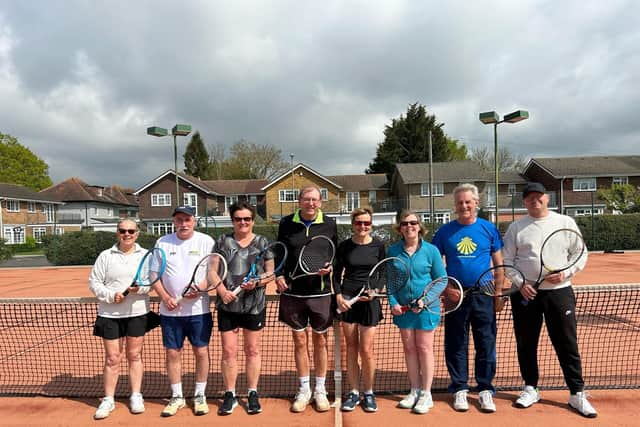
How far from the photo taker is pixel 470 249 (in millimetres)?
3525

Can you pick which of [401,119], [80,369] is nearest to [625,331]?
[80,369]

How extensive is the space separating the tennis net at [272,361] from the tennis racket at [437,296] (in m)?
1.03

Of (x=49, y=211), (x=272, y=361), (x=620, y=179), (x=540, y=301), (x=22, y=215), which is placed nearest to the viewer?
(x=540, y=301)

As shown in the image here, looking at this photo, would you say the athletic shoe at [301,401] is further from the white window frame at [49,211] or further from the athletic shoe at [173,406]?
the white window frame at [49,211]

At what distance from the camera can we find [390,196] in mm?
43594

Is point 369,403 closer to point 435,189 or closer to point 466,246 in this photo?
point 466,246

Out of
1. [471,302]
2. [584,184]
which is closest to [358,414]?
[471,302]

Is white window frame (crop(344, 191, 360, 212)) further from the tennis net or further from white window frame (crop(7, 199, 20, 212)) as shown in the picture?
the tennis net

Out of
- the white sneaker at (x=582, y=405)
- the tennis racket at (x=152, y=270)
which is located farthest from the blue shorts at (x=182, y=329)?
the white sneaker at (x=582, y=405)

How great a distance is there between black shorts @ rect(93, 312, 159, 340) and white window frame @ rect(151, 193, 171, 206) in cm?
3767

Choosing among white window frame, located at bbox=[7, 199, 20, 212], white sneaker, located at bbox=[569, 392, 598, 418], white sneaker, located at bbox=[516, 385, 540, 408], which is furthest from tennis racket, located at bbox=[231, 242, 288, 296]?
white window frame, located at bbox=[7, 199, 20, 212]

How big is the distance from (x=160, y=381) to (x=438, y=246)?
10.6 ft

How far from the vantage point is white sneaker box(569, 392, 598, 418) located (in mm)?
3379

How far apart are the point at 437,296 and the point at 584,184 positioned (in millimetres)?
40948
